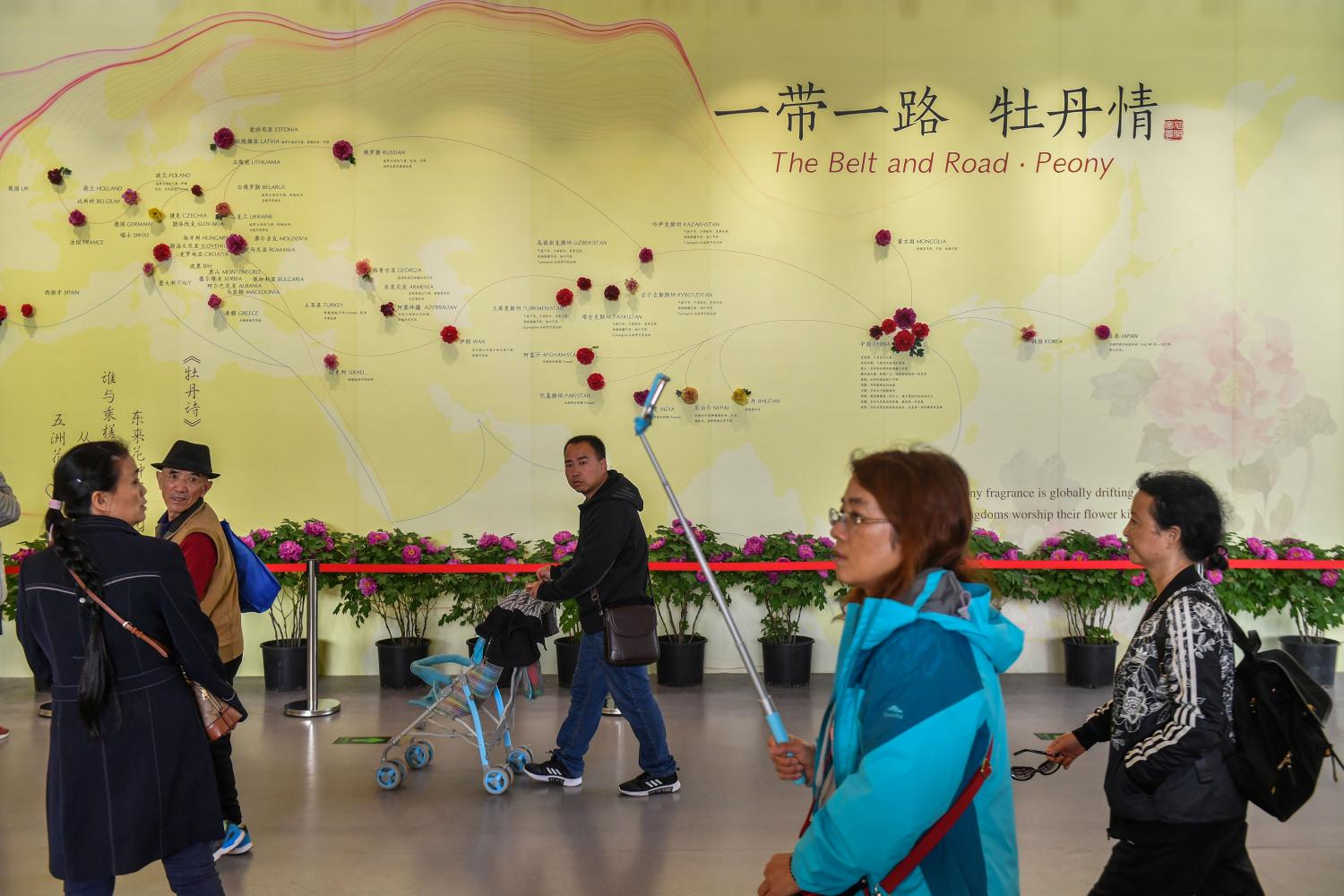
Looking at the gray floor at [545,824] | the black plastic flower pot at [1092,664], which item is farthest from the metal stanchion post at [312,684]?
the black plastic flower pot at [1092,664]

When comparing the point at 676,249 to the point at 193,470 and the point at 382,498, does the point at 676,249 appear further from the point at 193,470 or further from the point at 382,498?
the point at 193,470

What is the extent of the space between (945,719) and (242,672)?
6.72 meters

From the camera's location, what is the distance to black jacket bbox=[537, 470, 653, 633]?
4.67m

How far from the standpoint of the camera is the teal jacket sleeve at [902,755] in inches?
64.0

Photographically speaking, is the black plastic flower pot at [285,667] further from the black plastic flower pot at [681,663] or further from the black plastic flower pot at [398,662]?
the black plastic flower pot at [681,663]

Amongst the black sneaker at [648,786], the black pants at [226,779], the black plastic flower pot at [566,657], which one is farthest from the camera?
the black plastic flower pot at [566,657]

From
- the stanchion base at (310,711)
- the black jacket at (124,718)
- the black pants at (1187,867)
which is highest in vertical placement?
the black jacket at (124,718)

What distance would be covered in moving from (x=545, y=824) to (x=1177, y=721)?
9.14ft

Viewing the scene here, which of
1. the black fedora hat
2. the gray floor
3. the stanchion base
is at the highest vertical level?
the black fedora hat

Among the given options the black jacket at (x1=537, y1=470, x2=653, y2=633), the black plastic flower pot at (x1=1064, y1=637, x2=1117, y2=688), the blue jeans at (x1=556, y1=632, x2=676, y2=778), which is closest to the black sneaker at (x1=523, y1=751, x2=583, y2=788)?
the blue jeans at (x1=556, y1=632, x2=676, y2=778)

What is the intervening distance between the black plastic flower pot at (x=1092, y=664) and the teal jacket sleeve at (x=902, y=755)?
5.75 meters

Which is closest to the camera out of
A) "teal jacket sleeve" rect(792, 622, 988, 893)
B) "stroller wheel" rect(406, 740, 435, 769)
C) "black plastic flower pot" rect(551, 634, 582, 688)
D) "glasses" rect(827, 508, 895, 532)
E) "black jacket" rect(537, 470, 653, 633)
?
"teal jacket sleeve" rect(792, 622, 988, 893)

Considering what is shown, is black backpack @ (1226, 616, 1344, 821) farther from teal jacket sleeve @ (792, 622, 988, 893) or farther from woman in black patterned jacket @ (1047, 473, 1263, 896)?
teal jacket sleeve @ (792, 622, 988, 893)

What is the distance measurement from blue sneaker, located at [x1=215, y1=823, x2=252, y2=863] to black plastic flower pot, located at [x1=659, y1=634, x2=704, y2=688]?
3.21m
